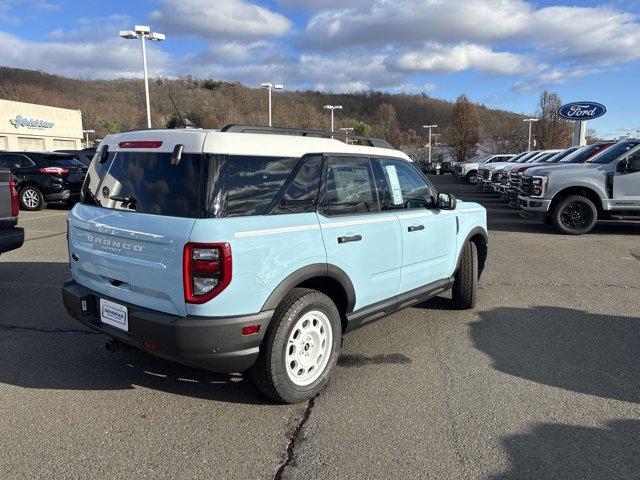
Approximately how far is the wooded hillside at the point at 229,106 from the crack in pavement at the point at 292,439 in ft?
116

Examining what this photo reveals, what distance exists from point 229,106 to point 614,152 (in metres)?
53.8

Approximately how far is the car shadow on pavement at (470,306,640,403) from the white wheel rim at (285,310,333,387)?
152 cm

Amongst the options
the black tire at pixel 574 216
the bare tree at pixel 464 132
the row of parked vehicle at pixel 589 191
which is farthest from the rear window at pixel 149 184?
the bare tree at pixel 464 132

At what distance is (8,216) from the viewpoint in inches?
238

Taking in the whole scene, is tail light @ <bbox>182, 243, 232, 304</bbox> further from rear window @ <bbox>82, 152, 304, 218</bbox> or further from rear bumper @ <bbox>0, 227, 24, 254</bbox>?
rear bumper @ <bbox>0, 227, 24, 254</bbox>

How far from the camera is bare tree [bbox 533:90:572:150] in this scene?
150 feet

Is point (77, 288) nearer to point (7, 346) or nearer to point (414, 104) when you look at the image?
point (7, 346)

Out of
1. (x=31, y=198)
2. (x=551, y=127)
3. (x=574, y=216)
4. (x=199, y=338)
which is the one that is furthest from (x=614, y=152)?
(x=551, y=127)

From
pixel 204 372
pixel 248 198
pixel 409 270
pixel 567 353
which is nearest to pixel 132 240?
pixel 248 198

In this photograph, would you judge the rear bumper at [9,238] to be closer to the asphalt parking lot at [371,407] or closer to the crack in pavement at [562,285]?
the asphalt parking lot at [371,407]

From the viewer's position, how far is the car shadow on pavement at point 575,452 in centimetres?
273

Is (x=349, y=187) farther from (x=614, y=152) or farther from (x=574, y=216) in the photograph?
(x=614, y=152)

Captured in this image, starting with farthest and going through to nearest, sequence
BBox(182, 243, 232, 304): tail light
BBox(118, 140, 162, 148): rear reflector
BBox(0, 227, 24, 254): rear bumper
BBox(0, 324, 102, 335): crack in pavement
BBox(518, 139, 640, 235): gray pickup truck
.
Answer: BBox(518, 139, 640, 235): gray pickup truck, BBox(0, 227, 24, 254): rear bumper, BBox(0, 324, 102, 335): crack in pavement, BBox(118, 140, 162, 148): rear reflector, BBox(182, 243, 232, 304): tail light

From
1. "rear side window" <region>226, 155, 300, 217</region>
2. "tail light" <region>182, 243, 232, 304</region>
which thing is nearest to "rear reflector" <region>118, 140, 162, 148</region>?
"rear side window" <region>226, 155, 300, 217</region>
